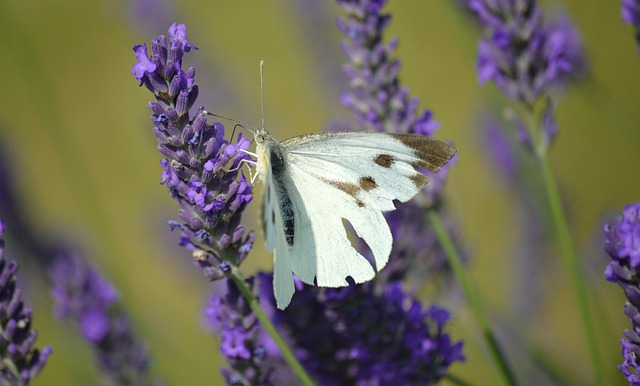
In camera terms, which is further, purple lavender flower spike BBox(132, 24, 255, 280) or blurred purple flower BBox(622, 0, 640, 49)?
blurred purple flower BBox(622, 0, 640, 49)

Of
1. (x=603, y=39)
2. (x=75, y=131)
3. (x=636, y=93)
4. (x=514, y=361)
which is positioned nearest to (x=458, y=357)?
(x=514, y=361)

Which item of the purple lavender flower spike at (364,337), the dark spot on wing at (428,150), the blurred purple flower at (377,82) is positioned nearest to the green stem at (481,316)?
the purple lavender flower spike at (364,337)

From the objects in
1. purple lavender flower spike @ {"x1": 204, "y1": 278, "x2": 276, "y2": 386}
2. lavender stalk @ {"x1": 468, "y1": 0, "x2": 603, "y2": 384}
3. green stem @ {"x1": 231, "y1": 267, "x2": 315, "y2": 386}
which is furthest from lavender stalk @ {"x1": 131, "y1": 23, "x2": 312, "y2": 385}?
lavender stalk @ {"x1": 468, "y1": 0, "x2": 603, "y2": 384}

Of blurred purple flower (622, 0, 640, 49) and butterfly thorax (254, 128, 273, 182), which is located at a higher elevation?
blurred purple flower (622, 0, 640, 49)

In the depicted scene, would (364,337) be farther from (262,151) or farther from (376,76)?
(376,76)

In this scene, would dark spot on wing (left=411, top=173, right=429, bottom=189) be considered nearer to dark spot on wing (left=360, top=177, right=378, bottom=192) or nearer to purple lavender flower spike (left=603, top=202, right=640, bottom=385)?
dark spot on wing (left=360, top=177, right=378, bottom=192)

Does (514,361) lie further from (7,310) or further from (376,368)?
(7,310)
